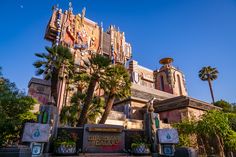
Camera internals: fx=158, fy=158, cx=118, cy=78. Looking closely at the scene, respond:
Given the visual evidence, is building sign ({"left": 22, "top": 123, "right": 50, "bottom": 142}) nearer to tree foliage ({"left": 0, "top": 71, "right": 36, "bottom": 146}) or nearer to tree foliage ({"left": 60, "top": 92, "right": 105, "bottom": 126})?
tree foliage ({"left": 0, "top": 71, "right": 36, "bottom": 146})

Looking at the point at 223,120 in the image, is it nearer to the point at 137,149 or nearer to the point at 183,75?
the point at 137,149

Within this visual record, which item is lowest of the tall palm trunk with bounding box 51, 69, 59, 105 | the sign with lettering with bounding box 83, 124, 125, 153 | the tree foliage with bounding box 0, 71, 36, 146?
the sign with lettering with bounding box 83, 124, 125, 153

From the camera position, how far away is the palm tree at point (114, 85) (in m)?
16.1

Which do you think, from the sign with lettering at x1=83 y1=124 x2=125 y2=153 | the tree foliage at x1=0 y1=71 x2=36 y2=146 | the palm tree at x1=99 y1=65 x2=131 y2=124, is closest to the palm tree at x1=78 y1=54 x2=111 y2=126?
the palm tree at x1=99 y1=65 x2=131 y2=124

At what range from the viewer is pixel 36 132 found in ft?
27.9

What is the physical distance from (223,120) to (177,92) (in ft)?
95.1

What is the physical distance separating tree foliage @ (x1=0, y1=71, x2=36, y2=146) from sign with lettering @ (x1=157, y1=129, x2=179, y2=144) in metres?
10.2

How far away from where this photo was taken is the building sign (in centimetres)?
823

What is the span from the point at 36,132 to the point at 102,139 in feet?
13.1

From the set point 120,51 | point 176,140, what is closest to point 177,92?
point 120,51

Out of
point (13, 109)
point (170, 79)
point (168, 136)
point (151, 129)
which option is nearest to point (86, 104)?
point (13, 109)

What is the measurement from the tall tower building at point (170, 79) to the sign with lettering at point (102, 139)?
3314 centimetres

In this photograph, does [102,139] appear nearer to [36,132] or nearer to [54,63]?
[36,132]

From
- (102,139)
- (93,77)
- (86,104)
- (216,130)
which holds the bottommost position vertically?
(102,139)
